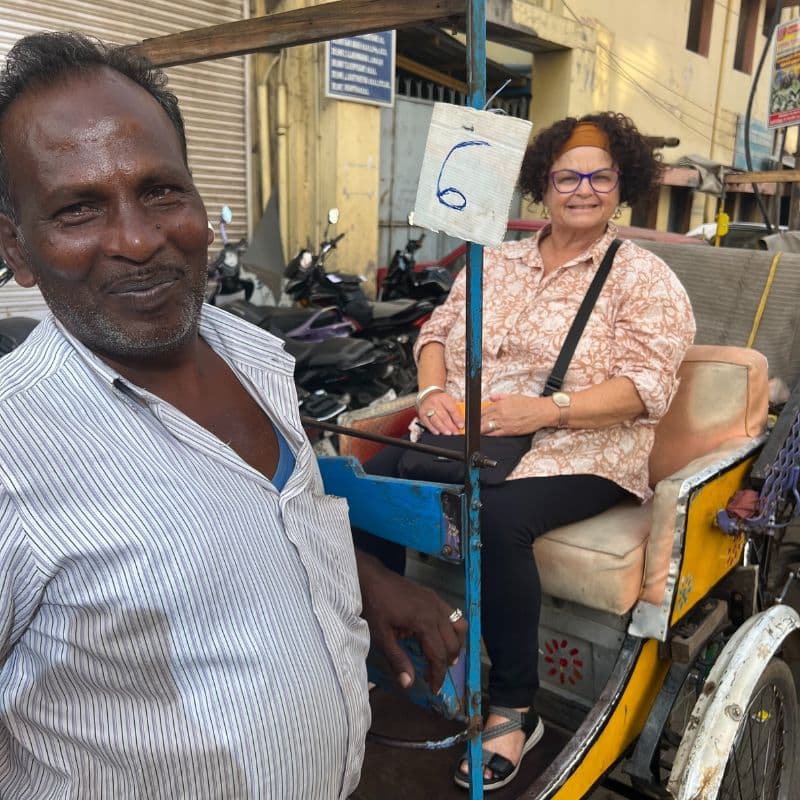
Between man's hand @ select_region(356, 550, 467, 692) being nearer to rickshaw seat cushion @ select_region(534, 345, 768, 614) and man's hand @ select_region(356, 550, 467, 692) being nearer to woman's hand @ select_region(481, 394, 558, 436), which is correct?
rickshaw seat cushion @ select_region(534, 345, 768, 614)

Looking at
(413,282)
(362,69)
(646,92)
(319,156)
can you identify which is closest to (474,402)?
(413,282)

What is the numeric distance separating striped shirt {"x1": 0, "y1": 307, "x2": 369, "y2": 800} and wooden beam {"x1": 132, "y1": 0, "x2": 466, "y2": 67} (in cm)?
64

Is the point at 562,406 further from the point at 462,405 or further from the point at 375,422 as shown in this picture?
the point at 375,422

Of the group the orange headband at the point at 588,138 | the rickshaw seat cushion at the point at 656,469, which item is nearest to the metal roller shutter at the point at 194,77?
the orange headband at the point at 588,138

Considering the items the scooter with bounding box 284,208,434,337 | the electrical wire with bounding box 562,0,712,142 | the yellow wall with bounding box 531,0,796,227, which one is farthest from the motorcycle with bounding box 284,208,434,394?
the electrical wire with bounding box 562,0,712,142

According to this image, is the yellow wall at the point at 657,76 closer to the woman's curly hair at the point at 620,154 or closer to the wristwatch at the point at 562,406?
the woman's curly hair at the point at 620,154

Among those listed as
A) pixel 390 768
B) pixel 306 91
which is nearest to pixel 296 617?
pixel 390 768

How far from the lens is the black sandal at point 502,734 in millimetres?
1642

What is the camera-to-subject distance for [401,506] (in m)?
1.50

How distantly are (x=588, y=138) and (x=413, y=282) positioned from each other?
12.0 feet

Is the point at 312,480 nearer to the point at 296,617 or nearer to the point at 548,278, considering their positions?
the point at 296,617

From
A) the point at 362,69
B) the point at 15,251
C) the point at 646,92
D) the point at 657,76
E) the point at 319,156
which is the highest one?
the point at 657,76

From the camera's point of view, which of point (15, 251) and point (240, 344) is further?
point (240, 344)

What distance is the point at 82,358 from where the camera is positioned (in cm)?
95
